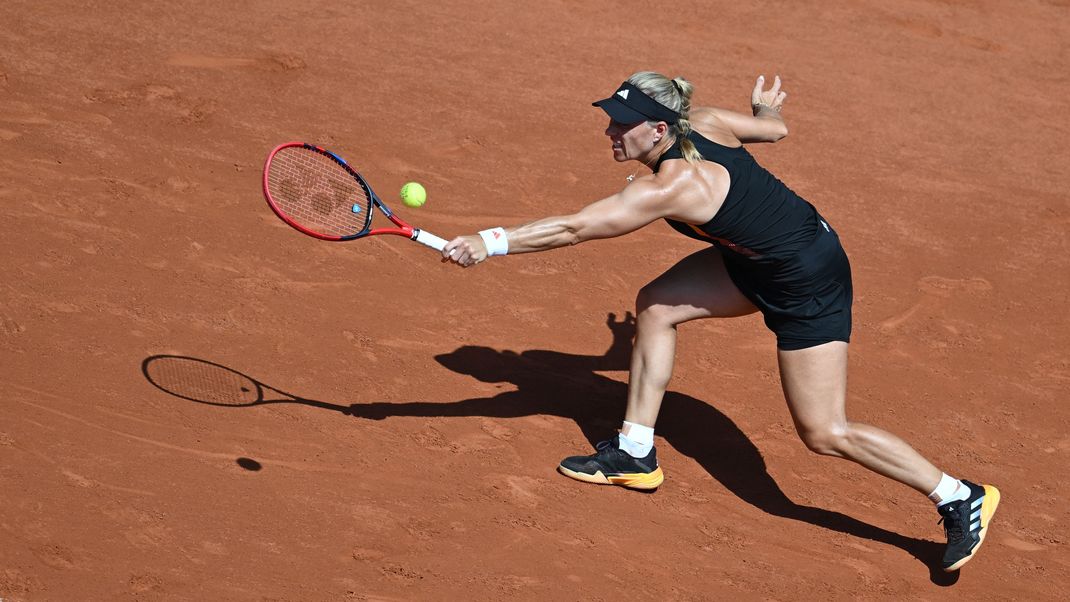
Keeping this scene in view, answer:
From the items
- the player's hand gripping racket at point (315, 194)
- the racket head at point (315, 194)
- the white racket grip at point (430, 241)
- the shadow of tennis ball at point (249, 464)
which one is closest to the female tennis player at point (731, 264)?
the white racket grip at point (430, 241)

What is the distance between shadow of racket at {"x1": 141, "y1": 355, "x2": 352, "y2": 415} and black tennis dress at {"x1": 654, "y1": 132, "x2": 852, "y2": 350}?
199 centimetres

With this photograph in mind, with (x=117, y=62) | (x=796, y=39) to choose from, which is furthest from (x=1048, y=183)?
(x=117, y=62)

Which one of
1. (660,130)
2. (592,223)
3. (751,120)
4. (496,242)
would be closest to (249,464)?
(496,242)

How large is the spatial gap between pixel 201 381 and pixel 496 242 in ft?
5.88

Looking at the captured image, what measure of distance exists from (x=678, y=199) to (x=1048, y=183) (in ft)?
16.4

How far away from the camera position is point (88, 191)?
668 centimetres

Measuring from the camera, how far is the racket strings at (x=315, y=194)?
542 cm

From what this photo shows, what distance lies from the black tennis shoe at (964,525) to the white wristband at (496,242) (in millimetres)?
2169

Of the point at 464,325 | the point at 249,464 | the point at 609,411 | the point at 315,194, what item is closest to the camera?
the point at 249,464

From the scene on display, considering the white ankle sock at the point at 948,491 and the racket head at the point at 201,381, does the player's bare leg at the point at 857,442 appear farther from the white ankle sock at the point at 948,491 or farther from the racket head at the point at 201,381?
the racket head at the point at 201,381

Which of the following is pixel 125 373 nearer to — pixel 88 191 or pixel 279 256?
pixel 279 256

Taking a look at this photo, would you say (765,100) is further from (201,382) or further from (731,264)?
(201,382)

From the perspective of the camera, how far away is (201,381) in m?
5.38

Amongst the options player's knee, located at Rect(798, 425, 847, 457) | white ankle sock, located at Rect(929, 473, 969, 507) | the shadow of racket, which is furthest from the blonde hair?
the shadow of racket
